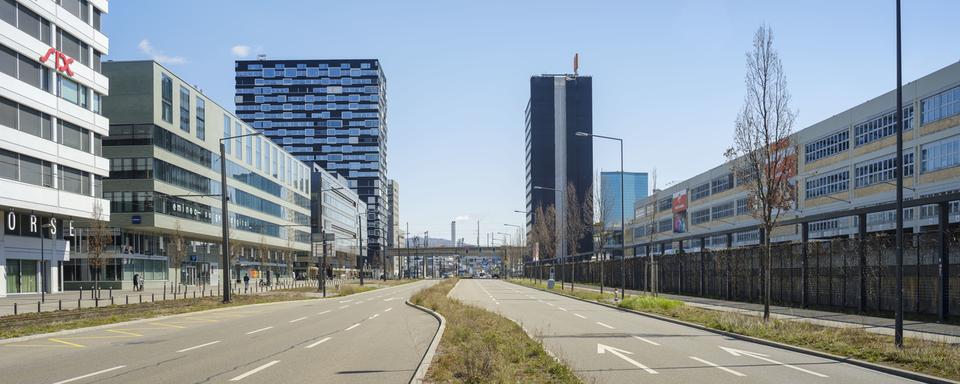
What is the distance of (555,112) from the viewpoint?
194625mm

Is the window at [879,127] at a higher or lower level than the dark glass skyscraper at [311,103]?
lower

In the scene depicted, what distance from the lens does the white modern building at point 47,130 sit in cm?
4941

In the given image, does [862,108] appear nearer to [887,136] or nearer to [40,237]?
[887,136]

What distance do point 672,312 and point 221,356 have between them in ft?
58.5

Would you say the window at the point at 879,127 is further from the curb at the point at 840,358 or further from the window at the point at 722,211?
the curb at the point at 840,358

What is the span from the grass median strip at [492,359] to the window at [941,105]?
41.7m

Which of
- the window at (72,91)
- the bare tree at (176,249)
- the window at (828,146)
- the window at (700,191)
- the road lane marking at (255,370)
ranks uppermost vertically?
the window at (72,91)

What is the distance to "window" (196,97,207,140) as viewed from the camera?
3157 inches

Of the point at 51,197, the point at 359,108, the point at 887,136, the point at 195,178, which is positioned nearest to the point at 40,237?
the point at 51,197

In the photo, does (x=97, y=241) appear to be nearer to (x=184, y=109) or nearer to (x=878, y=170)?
(x=184, y=109)

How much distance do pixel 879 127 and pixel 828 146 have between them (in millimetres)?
9331

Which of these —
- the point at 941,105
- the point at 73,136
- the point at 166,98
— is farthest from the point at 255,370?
the point at 166,98

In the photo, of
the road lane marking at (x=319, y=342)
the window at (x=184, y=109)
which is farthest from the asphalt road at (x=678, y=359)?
the window at (x=184, y=109)

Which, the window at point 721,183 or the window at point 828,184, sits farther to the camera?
the window at point 721,183
